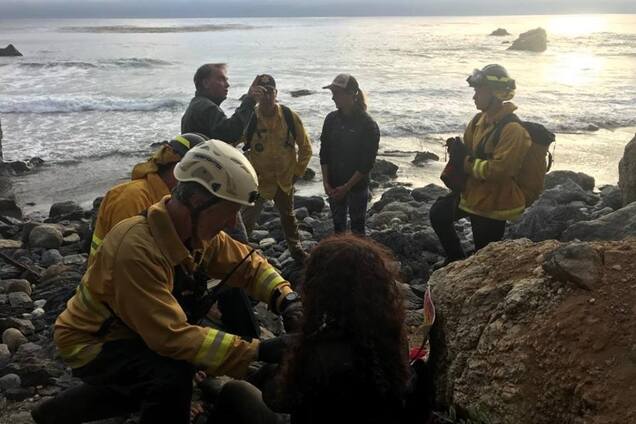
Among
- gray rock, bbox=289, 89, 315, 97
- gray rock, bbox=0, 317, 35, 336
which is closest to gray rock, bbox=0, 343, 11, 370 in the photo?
gray rock, bbox=0, 317, 35, 336

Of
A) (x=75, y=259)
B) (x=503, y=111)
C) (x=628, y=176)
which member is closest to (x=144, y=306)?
(x=503, y=111)

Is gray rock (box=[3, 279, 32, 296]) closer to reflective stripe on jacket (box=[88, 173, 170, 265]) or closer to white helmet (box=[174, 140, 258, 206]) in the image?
reflective stripe on jacket (box=[88, 173, 170, 265])

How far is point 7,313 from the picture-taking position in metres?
6.40

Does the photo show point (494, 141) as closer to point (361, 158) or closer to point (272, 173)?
point (361, 158)

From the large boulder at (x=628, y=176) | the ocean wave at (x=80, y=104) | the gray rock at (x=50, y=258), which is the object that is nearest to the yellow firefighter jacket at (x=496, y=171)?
the large boulder at (x=628, y=176)

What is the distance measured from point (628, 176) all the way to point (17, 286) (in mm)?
7993

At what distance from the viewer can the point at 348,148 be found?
24.0 ft

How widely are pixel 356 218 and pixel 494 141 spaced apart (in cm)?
247

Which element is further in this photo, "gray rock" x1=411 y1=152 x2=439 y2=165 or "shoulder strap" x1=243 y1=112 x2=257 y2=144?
"gray rock" x1=411 y1=152 x2=439 y2=165

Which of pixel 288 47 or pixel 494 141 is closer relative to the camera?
pixel 494 141

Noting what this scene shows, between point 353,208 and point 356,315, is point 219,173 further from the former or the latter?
point 353,208

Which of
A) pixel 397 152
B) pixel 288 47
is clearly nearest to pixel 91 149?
pixel 397 152

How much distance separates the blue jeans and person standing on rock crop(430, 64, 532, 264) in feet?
4.75

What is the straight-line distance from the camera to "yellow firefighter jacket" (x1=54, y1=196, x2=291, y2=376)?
3.20 m
